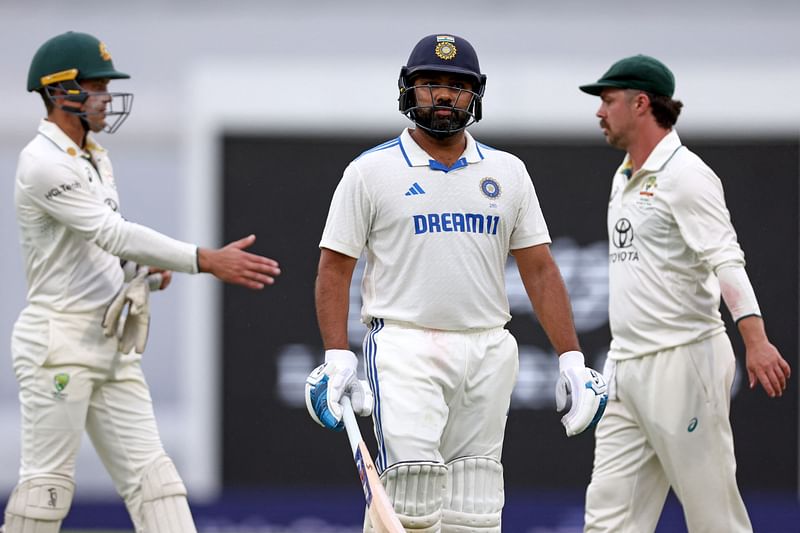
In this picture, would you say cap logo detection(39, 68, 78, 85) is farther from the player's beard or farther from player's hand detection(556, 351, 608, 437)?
player's hand detection(556, 351, 608, 437)

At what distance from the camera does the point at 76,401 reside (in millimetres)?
4754

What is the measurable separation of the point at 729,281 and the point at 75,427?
6.97ft

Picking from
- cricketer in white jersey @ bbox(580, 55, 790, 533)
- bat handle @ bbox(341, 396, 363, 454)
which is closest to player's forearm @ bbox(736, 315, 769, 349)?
cricketer in white jersey @ bbox(580, 55, 790, 533)

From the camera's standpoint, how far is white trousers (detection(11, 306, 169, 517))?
15.5 feet

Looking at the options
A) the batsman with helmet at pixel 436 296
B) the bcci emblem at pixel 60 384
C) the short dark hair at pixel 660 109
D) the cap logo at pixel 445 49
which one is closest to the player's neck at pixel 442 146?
the batsman with helmet at pixel 436 296

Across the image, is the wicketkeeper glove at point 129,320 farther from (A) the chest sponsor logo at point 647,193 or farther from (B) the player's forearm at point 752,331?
(B) the player's forearm at point 752,331

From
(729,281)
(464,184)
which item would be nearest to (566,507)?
(729,281)

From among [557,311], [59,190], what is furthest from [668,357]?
[59,190]

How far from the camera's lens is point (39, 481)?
15.4ft

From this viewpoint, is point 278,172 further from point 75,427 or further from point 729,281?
point 729,281

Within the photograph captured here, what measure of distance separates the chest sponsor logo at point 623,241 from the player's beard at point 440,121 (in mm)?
945

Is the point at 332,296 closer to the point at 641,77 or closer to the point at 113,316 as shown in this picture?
the point at 113,316

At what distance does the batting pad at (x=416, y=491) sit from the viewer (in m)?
3.98

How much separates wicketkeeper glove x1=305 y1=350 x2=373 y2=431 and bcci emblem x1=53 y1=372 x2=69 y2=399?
1094mm
